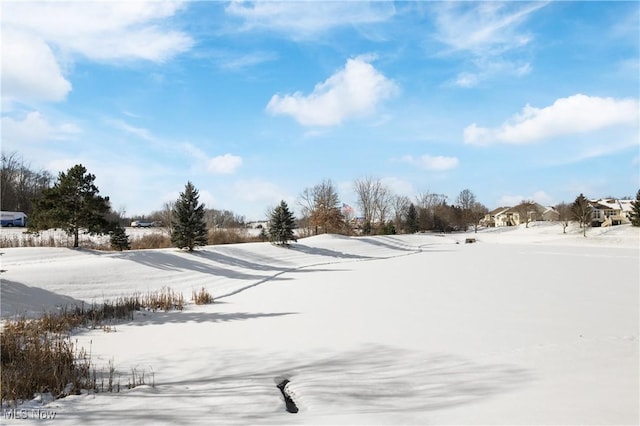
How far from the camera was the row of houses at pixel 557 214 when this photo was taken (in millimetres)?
74250

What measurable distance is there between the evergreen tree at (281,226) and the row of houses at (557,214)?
53.9 meters

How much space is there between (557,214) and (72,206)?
344 ft

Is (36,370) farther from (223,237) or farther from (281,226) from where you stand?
(223,237)

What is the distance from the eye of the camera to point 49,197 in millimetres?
17438

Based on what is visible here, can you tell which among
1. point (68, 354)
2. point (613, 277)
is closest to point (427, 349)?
point (68, 354)

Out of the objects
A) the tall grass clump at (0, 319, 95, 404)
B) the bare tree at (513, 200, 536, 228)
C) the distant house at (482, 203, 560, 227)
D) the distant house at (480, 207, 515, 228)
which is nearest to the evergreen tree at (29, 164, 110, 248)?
the tall grass clump at (0, 319, 95, 404)

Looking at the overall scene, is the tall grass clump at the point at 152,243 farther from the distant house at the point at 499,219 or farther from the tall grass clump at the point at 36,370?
the distant house at the point at 499,219

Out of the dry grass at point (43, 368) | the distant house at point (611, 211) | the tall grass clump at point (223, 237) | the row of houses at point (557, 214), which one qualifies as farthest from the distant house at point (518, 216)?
the dry grass at point (43, 368)

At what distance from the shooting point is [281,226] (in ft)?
104

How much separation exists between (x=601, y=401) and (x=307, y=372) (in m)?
3.66

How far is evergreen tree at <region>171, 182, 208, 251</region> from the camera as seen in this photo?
22.3 m

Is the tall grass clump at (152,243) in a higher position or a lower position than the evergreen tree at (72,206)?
lower

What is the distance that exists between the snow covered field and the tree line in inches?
84.9

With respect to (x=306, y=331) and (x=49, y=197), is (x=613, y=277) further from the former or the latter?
(x=49, y=197)
